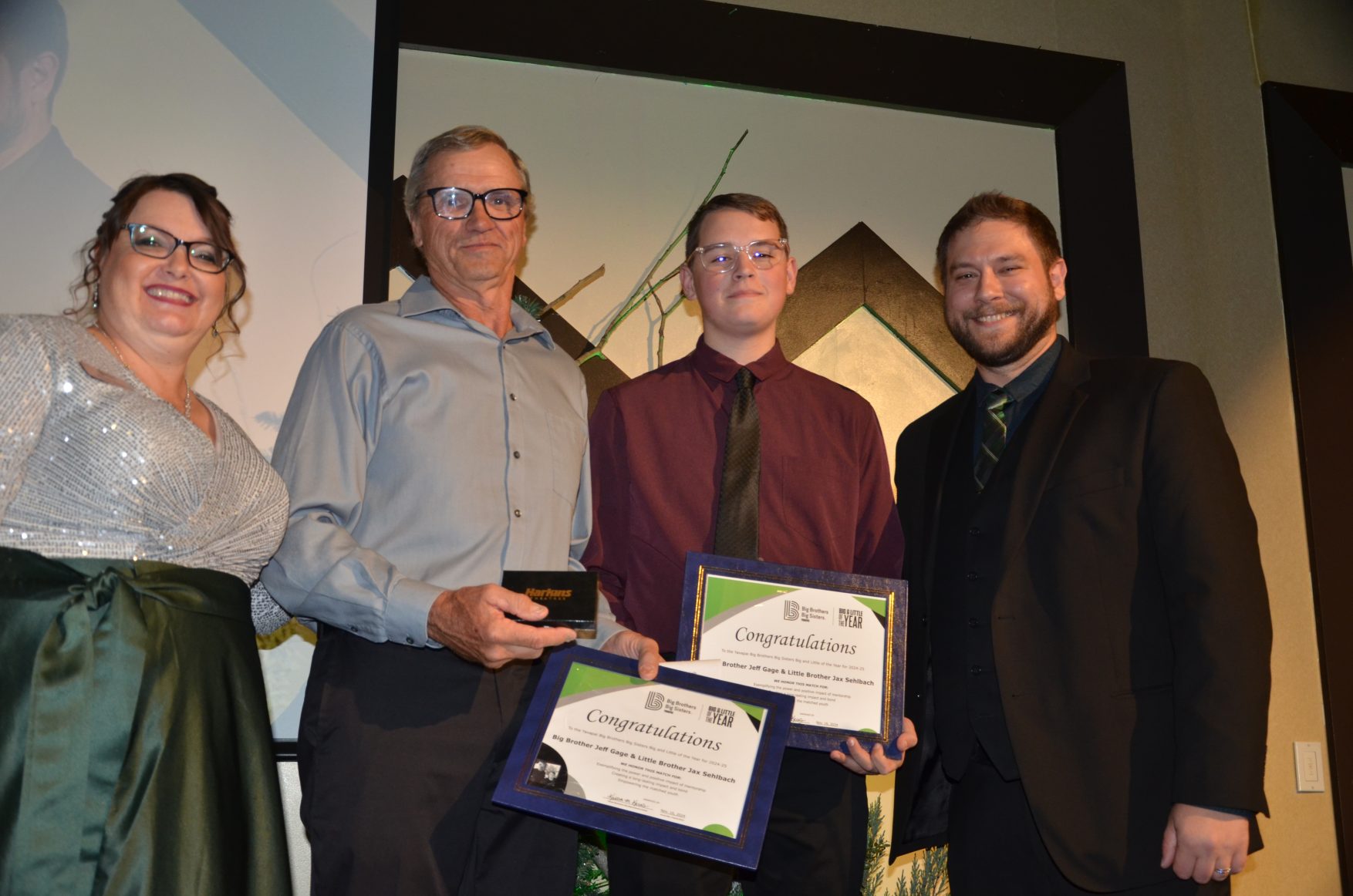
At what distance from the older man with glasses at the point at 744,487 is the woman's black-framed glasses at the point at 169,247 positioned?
899 mm

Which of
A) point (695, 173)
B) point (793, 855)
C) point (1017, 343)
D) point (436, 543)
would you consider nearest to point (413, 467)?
point (436, 543)

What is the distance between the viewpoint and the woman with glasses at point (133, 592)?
167cm

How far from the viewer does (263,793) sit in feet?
6.28

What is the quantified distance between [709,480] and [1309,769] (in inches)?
88.1

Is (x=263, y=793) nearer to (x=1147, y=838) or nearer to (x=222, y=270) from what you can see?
(x=222, y=270)

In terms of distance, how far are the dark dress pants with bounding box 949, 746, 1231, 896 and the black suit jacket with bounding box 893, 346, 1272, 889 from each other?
0.08m

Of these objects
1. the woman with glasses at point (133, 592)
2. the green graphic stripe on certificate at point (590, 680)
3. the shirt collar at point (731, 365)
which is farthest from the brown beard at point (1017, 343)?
the woman with glasses at point (133, 592)

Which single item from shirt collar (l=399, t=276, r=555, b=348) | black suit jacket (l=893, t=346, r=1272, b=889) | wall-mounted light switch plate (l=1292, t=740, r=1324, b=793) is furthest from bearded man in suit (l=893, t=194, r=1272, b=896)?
wall-mounted light switch plate (l=1292, t=740, r=1324, b=793)

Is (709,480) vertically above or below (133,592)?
above

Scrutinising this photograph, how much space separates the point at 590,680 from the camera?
2.00m

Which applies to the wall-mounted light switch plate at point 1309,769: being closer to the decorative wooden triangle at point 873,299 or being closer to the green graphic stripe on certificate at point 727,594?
the decorative wooden triangle at point 873,299

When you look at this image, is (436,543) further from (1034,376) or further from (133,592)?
(1034,376)

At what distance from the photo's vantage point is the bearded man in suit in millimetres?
2061

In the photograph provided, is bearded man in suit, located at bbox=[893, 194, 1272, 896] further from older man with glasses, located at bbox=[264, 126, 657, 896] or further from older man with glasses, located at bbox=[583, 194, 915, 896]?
older man with glasses, located at bbox=[264, 126, 657, 896]
